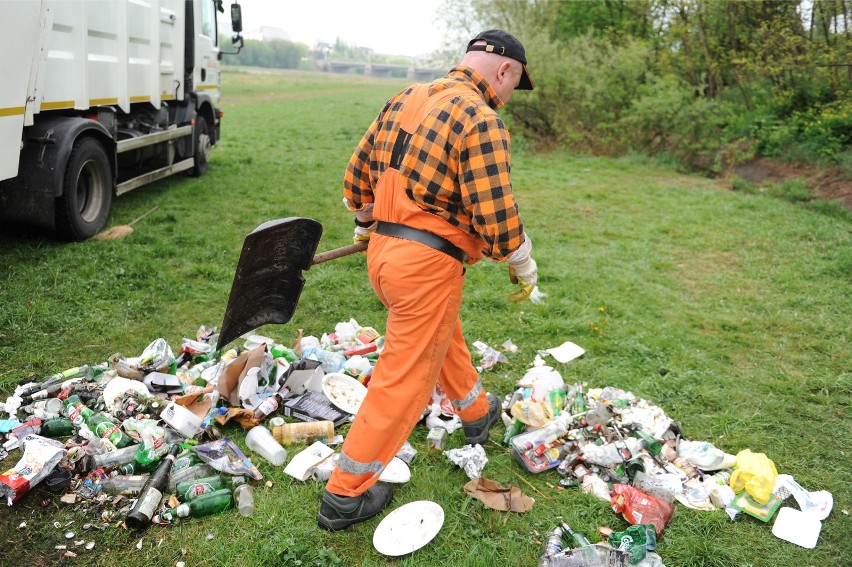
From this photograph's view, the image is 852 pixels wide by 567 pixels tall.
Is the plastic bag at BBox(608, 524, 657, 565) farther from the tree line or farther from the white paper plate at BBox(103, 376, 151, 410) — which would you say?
the tree line

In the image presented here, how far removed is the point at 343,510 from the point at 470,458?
801mm

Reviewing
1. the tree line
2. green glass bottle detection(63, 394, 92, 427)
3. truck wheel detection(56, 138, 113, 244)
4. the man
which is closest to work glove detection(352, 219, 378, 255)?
the man

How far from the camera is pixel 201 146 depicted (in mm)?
9945

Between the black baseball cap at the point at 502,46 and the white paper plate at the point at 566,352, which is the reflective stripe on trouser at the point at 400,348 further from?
the white paper plate at the point at 566,352

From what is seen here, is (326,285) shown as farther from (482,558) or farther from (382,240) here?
(482,558)

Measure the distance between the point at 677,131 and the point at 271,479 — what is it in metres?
13.4

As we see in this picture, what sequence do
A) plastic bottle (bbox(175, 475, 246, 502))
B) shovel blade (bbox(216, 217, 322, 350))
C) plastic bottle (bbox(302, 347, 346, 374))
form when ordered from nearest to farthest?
1. plastic bottle (bbox(175, 475, 246, 502))
2. shovel blade (bbox(216, 217, 322, 350))
3. plastic bottle (bbox(302, 347, 346, 374))

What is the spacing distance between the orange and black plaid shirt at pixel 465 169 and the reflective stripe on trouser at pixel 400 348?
0.67 feet

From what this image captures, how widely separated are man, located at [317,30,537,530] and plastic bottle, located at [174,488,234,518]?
1.50ft

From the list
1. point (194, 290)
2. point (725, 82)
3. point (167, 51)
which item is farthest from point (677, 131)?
point (194, 290)

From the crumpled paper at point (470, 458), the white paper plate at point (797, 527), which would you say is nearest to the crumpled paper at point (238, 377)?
the crumpled paper at point (470, 458)

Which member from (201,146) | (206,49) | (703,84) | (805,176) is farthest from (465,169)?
(703,84)

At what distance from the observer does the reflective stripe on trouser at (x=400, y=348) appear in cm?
270

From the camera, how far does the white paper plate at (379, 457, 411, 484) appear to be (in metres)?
3.18
